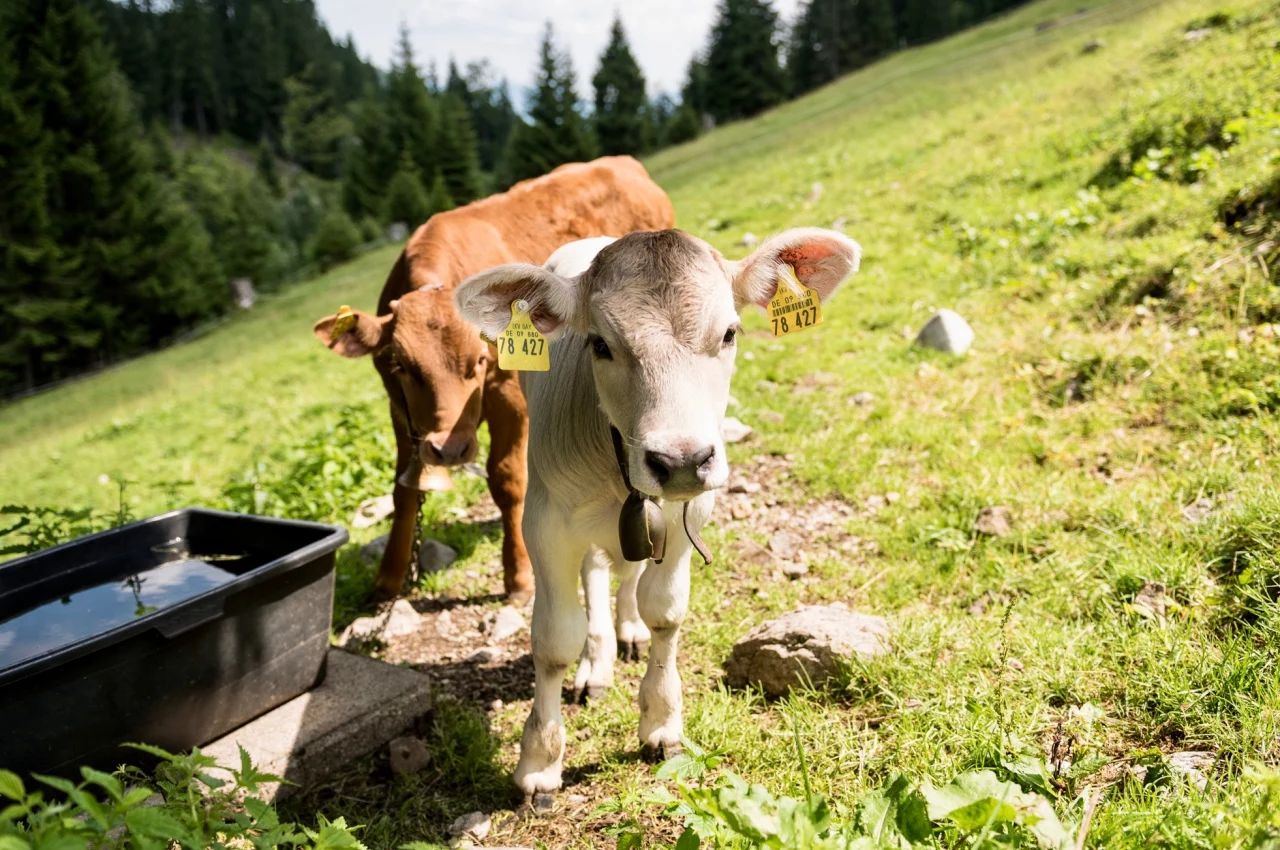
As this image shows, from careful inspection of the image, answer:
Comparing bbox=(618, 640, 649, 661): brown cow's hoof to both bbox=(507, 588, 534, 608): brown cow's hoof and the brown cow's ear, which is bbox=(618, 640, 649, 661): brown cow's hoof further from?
the brown cow's ear

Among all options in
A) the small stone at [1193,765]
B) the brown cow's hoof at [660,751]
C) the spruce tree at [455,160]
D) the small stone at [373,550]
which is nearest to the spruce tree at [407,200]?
the spruce tree at [455,160]

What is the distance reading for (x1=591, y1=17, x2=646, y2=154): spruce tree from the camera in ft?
158

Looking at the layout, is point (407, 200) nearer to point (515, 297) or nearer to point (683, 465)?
point (515, 297)

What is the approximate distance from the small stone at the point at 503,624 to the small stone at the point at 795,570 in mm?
1456

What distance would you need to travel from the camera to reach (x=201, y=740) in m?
3.04

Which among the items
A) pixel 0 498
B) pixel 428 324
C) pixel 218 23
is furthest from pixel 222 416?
pixel 218 23

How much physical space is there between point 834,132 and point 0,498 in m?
18.5

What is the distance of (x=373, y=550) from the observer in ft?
17.1

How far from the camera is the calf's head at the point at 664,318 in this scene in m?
2.29

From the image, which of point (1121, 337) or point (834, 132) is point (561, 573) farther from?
point (834, 132)

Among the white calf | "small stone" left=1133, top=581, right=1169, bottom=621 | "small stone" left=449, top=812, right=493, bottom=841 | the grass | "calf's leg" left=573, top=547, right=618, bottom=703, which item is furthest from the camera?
"calf's leg" left=573, top=547, right=618, bottom=703

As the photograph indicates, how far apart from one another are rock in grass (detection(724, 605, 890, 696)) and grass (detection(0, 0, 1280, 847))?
0.10m

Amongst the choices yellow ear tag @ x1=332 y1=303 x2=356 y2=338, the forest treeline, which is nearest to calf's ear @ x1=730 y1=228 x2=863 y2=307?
yellow ear tag @ x1=332 y1=303 x2=356 y2=338

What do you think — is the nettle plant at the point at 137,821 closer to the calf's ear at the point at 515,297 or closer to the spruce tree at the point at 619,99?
the calf's ear at the point at 515,297
